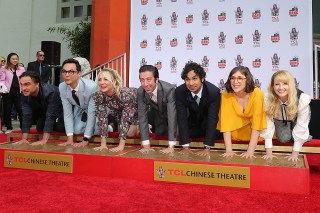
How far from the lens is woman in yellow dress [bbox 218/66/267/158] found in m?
2.31

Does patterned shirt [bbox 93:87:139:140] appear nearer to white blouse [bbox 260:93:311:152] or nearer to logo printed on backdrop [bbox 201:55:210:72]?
white blouse [bbox 260:93:311:152]

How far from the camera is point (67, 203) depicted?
64.1 inches

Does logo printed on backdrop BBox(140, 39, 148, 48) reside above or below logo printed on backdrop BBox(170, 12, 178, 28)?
below

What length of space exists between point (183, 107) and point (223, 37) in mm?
3303

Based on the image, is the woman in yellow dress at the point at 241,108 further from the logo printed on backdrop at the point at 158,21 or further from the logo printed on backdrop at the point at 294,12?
the logo printed on backdrop at the point at 158,21

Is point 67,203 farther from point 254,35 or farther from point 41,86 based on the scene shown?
point 254,35

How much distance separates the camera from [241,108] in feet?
8.03

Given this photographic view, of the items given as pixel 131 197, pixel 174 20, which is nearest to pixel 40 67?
pixel 174 20

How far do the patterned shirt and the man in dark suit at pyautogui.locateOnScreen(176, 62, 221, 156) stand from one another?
0.44 m

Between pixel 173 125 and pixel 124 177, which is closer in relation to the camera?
pixel 124 177

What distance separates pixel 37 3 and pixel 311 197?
36.4 ft

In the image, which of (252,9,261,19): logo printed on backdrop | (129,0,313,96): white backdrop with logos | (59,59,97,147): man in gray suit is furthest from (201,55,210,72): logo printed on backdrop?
(59,59,97,147): man in gray suit

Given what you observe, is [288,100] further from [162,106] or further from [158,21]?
[158,21]

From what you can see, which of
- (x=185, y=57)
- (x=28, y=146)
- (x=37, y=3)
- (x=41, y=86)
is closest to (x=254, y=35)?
(x=185, y=57)
